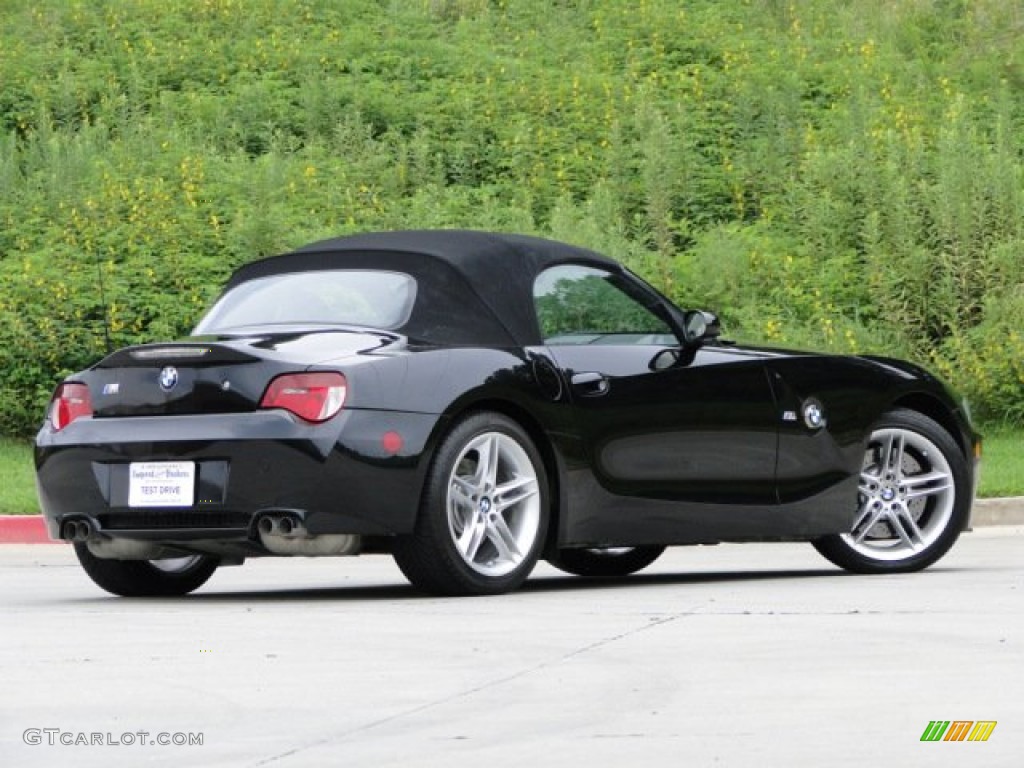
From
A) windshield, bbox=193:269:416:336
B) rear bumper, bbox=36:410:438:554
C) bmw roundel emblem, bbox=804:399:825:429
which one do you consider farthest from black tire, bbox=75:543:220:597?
bmw roundel emblem, bbox=804:399:825:429

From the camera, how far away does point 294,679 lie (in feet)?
22.6

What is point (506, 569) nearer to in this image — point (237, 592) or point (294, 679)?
point (237, 592)

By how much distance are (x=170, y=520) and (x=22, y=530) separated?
20.6 ft

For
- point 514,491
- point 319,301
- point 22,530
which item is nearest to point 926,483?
point 514,491

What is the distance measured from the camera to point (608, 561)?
1141 centimetres

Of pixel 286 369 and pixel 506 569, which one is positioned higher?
pixel 286 369

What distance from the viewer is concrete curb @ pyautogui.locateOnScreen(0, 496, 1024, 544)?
15320 millimetres

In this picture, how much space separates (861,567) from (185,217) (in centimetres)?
1313

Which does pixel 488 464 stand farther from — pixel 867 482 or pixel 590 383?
pixel 867 482

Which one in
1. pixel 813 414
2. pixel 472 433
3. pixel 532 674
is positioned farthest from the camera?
pixel 813 414

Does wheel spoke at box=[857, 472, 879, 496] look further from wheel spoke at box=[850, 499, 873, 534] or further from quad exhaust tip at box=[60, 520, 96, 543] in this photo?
quad exhaust tip at box=[60, 520, 96, 543]

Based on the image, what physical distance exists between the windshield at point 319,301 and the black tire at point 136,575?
3.50 ft

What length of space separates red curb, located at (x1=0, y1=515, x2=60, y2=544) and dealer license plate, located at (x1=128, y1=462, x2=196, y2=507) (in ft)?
20.0

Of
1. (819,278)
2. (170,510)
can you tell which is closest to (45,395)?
(819,278)
